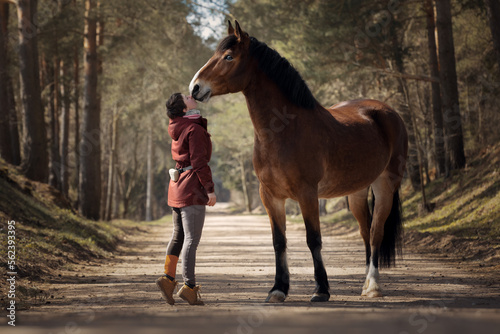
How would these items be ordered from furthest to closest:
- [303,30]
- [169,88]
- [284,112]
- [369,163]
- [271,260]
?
[169,88] < [303,30] < [271,260] < [369,163] < [284,112]

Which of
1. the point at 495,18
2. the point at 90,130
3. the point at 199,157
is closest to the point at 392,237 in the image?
the point at 199,157

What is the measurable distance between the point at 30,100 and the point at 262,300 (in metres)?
13.2

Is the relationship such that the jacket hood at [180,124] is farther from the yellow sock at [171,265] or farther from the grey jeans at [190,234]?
the yellow sock at [171,265]

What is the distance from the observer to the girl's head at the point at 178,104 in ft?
22.1

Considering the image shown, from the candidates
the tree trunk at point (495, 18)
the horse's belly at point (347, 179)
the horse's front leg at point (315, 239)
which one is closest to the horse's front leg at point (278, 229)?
the horse's front leg at point (315, 239)

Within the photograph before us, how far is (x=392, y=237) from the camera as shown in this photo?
8.24 m

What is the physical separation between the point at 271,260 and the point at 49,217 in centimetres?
606

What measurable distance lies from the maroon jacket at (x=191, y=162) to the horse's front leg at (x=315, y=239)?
41.0 inches

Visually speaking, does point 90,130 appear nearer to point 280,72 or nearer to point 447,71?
point 447,71

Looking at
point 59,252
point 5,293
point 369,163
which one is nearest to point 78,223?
point 59,252

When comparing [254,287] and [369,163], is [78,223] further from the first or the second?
[369,163]

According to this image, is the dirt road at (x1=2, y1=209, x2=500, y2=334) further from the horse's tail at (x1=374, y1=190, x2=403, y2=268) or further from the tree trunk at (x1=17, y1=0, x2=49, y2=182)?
the tree trunk at (x1=17, y1=0, x2=49, y2=182)

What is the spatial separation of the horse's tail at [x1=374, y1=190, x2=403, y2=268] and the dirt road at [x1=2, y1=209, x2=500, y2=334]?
0.36 metres

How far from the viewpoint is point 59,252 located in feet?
37.8
